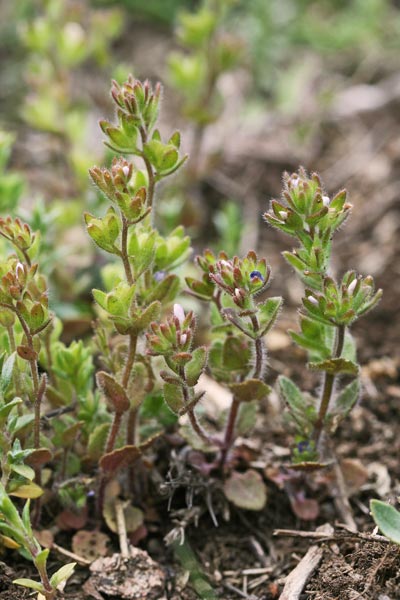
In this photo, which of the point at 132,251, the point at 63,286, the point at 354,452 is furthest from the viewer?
the point at 63,286

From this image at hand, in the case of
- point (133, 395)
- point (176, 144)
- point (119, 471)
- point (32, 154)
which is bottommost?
point (119, 471)

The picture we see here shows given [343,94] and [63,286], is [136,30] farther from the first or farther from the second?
[63,286]

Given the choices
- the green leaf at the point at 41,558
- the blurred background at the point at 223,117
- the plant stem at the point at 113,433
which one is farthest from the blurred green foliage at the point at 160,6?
the green leaf at the point at 41,558

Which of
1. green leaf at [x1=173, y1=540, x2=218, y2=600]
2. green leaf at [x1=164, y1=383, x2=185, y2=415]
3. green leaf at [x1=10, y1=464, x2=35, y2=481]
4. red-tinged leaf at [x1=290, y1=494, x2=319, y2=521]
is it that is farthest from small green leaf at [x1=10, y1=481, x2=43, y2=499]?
red-tinged leaf at [x1=290, y1=494, x2=319, y2=521]

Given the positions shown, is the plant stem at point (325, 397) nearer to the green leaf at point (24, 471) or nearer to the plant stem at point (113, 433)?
the plant stem at point (113, 433)

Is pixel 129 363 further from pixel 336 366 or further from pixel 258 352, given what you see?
pixel 336 366

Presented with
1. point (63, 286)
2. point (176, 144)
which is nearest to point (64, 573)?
point (176, 144)
